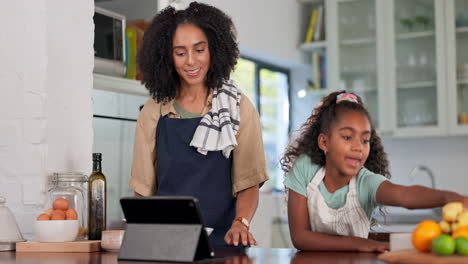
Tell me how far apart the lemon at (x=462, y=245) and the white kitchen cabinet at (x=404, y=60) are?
3555 millimetres

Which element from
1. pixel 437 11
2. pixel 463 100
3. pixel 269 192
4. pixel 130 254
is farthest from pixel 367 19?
pixel 130 254

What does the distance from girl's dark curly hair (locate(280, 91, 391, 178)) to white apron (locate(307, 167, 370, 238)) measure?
0.42 ft

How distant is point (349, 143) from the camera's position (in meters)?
1.87

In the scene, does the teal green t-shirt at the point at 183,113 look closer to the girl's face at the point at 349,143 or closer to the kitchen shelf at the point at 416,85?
→ the girl's face at the point at 349,143

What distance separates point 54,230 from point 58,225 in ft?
0.06

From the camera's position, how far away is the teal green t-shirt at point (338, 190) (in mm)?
1859

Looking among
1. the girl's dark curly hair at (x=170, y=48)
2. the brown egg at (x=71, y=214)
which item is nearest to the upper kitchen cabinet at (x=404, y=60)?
the girl's dark curly hair at (x=170, y=48)

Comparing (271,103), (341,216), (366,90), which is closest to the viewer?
(341,216)

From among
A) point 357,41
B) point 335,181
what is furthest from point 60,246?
point 357,41

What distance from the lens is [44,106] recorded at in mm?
2232

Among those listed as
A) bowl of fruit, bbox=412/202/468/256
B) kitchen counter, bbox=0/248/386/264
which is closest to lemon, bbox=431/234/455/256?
bowl of fruit, bbox=412/202/468/256

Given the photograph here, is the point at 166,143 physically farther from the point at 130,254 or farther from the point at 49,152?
the point at 130,254

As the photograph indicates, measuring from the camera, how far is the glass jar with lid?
2113 millimetres

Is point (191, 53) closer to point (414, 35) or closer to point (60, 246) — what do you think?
point (60, 246)
